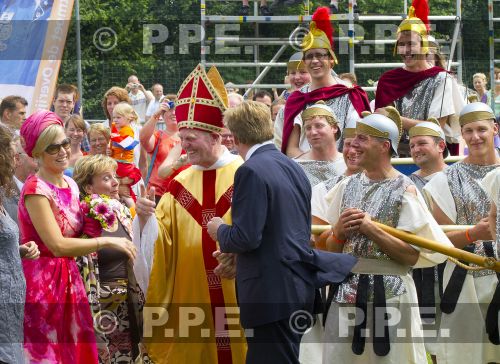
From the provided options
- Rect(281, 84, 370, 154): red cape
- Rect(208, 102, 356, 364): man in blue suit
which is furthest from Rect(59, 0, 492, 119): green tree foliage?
Rect(208, 102, 356, 364): man in blue suit

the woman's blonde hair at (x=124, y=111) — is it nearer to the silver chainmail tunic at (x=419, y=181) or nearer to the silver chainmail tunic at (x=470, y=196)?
the silver chainmail tunic at (x=419, y=181)

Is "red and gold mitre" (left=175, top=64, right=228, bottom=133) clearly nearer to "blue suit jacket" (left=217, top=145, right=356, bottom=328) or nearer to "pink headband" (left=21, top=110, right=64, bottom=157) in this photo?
Answer: "pink headband" (left=21, top=110, right=64, bottom=157)

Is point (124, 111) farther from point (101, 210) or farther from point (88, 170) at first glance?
point (101, 210)

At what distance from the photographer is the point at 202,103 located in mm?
7113

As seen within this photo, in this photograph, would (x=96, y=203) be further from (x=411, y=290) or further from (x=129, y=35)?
(x=129, y=35)

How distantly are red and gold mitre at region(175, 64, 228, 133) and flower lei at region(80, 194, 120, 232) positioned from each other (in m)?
0.77

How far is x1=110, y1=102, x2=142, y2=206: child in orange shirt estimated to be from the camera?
996cm

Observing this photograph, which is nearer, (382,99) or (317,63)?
(317,63)

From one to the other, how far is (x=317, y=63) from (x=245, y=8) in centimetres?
687

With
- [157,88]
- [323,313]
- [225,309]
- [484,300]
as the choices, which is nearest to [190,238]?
[225,309]

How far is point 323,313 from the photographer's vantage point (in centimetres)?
701

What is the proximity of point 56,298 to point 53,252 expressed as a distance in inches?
12.6

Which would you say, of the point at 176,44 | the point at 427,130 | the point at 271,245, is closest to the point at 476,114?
the point at 427,130

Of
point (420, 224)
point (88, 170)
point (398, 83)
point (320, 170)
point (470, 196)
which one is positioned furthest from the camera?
point (398, 83)
